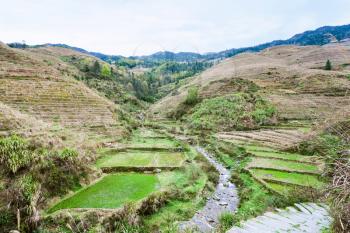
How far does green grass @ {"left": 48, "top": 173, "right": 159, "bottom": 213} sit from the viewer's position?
1938cm

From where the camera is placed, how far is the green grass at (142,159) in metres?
29.3

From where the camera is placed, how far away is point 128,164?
29328mm

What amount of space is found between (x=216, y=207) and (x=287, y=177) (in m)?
8.23

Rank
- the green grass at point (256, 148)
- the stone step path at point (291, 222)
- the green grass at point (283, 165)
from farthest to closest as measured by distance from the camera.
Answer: the green grass at point (256, 148) < the green grass at point (283, 165) < the stone step path at point (291, 222)

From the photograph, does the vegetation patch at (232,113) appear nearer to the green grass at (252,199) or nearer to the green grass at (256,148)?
the green grass at (256,148)

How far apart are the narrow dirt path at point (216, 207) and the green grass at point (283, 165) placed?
3403mm

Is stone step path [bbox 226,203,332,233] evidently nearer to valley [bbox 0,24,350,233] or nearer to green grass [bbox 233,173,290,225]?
valley [bbox 0,24,350,233]

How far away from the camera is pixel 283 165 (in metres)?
28.9

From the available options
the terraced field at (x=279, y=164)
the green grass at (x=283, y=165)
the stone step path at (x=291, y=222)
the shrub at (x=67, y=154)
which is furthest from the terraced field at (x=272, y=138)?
the shrub at (x=67, y=154)

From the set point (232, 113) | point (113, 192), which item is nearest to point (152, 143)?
point (113, 192)

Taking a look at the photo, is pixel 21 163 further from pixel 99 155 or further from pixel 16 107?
pixel 16 107

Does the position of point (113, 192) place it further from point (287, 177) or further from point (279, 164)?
point (279, 164)

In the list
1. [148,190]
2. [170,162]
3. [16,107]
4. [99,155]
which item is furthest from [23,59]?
[148,190]

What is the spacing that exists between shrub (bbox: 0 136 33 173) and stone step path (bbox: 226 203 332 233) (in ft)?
51.9
